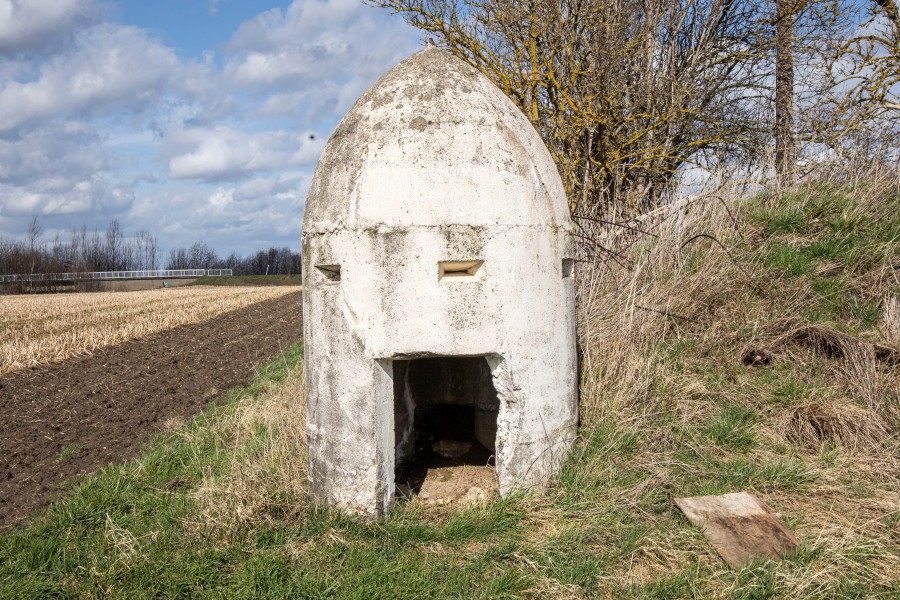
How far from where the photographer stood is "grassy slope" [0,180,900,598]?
3117 millimetres

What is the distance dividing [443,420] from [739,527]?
3165 mm

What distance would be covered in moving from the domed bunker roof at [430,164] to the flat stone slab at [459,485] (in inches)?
71.5

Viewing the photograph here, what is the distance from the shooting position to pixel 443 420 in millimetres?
6012

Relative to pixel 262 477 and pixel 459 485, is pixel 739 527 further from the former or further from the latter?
pixel 262 477

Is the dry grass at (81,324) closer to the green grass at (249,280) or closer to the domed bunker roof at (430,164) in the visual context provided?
the domed bunker roof at (430,164)

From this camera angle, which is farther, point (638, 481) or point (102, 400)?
point (102, 400)

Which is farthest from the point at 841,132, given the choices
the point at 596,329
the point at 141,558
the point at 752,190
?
the point at 141,558

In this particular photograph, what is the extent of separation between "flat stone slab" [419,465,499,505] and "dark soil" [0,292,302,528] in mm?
3016

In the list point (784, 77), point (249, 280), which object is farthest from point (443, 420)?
point (249, 280)

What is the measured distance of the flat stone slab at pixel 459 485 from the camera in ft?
13.3

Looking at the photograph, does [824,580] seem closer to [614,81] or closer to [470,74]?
[470,74]

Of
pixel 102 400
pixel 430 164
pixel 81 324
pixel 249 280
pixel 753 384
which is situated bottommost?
pixel 102 400

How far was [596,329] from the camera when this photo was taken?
5.54 m

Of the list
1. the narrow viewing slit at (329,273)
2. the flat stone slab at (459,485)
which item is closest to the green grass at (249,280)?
the flat stone slab at (459,485)
